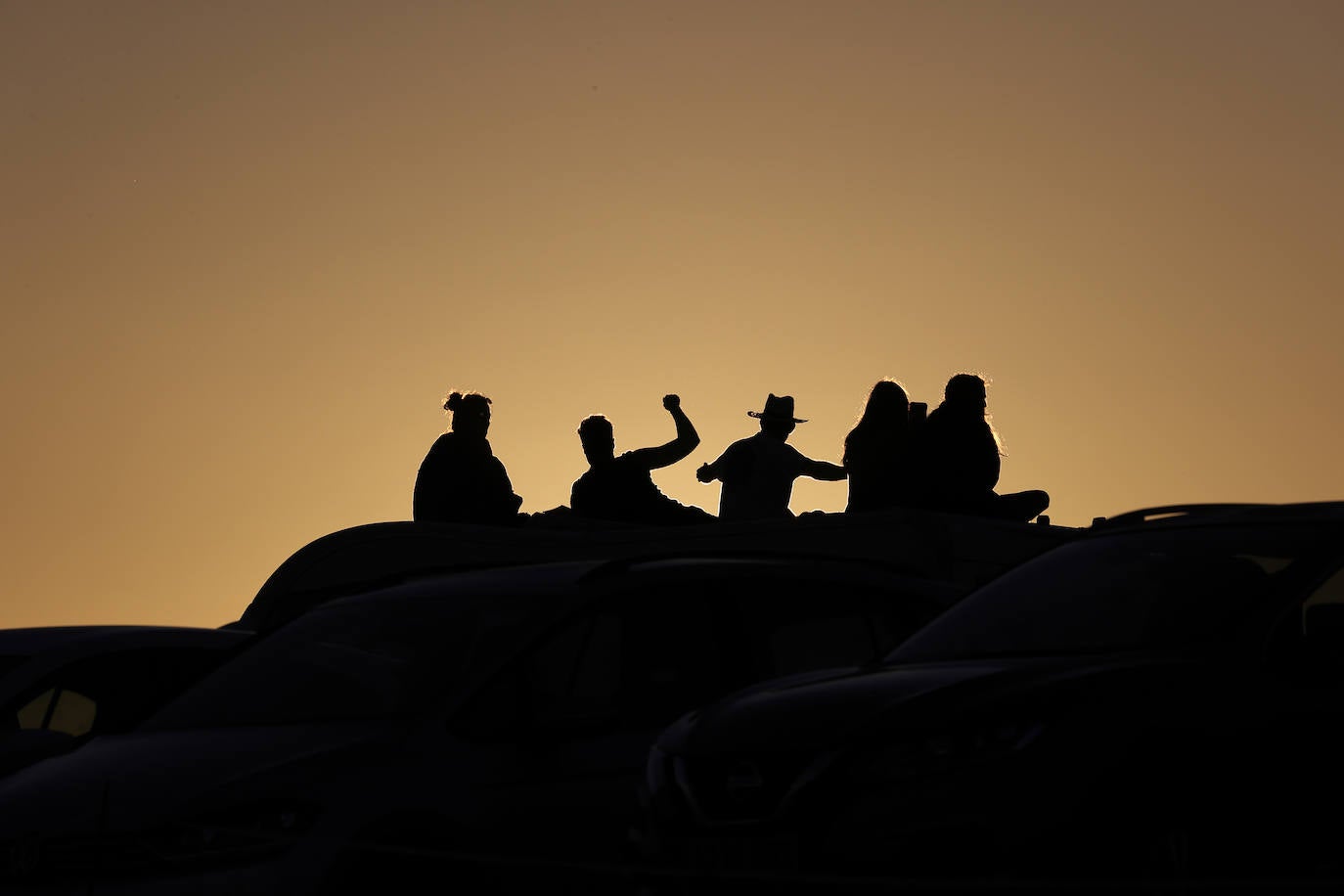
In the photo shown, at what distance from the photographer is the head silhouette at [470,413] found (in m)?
15.9

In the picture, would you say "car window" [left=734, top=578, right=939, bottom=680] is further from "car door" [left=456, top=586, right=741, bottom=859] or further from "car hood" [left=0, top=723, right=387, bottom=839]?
"car hood" [left=0, top=723, right=387, bottom=839]

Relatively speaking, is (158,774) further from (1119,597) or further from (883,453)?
(883,453)

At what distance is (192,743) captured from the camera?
784cm

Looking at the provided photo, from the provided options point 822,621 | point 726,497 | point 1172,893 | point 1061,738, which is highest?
point 726,497

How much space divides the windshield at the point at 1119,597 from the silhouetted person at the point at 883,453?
21.6 ft

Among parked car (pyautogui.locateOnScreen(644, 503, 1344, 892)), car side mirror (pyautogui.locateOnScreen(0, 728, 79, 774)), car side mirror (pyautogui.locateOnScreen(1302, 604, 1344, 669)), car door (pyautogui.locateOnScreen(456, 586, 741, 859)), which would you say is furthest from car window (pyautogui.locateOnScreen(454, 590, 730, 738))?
car side mirror (pyautogui.locateOnScreen(1302, 604, 1344, 669))

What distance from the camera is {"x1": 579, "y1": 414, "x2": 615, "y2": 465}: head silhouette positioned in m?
16.2

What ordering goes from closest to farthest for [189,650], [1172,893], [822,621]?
[1172,893]
[822,621]
[189,650]

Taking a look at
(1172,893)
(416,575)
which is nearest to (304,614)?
(416,575)

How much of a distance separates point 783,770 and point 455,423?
9941mm

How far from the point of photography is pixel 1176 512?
788 centimetres

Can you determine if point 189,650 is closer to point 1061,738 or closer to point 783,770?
point 783,770

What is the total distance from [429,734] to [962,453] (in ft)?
24.5

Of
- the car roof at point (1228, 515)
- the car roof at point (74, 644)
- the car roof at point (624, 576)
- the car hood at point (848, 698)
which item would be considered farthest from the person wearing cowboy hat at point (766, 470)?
the car hood at point (848, 698)
